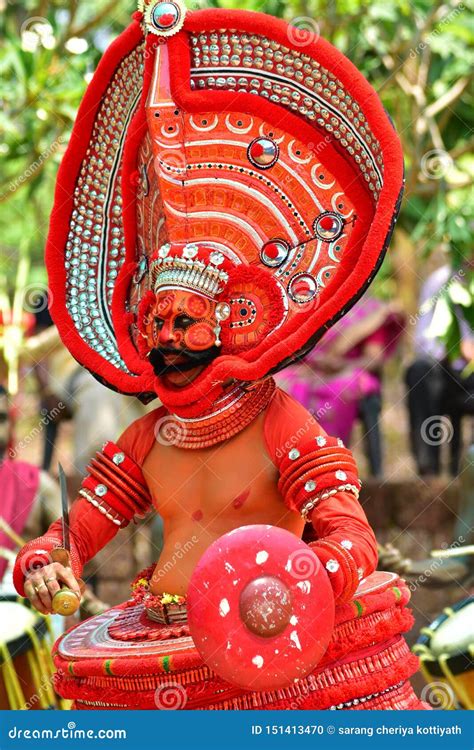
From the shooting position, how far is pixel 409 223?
6770mm

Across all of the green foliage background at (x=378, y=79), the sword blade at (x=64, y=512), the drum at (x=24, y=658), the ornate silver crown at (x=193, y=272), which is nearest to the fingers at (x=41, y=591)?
the sword blade at (x=64, y=512)

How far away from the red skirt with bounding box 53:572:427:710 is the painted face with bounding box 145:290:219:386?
64 cm

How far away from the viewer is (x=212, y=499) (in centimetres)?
301

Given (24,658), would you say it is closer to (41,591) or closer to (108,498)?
(108,498)

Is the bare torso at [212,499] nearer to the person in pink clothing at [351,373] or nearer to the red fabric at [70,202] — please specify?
the red fabric at [70,202]

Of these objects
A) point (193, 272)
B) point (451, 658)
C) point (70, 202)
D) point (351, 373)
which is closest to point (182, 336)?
point (193, 272)

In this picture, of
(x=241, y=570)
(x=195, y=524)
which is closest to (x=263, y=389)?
(x=195, y=524)

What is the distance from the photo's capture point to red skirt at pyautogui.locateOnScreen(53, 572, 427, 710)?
275 centimetres

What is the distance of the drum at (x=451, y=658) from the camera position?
360 cm

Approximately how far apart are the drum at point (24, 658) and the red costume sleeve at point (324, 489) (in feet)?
5.15

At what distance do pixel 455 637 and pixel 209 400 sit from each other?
128cm

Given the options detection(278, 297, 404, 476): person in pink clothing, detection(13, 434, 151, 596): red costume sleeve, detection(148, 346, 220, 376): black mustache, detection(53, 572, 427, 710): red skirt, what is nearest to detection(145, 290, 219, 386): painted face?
detection(148, 346, 220, 376): black mustache

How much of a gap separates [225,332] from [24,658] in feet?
5.63

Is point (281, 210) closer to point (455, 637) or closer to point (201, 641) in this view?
point (201, 641)
